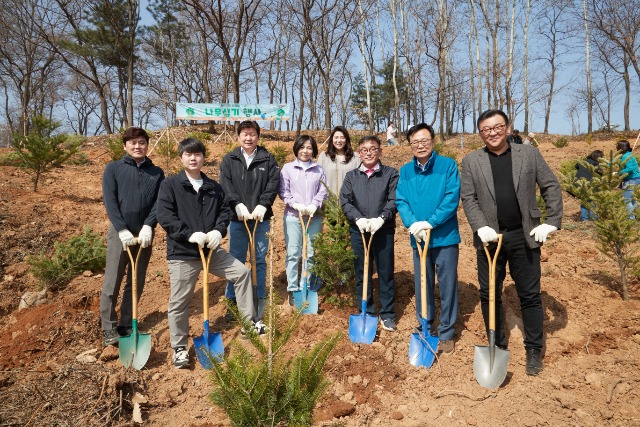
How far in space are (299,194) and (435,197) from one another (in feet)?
5.02

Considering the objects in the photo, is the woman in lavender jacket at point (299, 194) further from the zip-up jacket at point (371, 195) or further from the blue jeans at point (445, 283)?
the blue jeans at point (445, 283)

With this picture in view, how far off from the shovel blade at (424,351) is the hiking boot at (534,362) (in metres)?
0.73

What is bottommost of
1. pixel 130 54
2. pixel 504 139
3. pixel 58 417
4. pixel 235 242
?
pixel 58 417

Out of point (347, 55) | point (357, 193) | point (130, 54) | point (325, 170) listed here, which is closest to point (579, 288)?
point (357, 193)

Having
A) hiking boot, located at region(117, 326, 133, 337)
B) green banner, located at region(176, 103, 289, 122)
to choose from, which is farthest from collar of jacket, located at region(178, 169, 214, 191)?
green banner, located at region(176, 103, 289, 122)

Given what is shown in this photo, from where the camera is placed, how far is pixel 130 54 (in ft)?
66.0

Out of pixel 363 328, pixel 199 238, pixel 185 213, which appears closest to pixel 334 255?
pixel 363 328

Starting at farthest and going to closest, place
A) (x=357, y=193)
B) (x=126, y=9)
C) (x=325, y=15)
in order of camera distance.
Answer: (x=126, y=9)
(x=325, y=15)
(x=357, y=193)

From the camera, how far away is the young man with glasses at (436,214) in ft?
11.6

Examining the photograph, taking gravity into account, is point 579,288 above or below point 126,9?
below

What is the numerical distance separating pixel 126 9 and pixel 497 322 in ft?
80.2

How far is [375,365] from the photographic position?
3.52 m

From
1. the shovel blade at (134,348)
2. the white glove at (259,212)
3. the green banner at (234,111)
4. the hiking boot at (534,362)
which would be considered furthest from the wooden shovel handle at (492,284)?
the green banner at (234,111)

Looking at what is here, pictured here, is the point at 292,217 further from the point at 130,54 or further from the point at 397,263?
the point at 130,54
